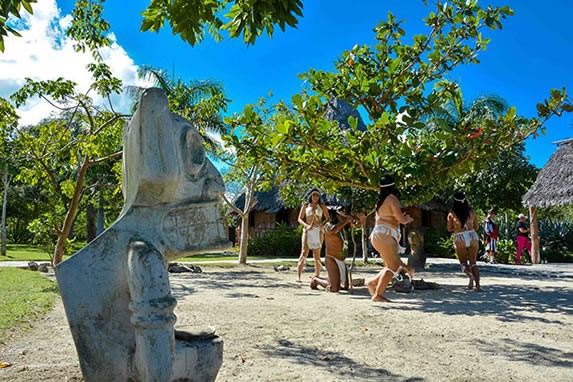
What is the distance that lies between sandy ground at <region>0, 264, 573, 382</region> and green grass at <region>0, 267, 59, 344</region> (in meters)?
0.19

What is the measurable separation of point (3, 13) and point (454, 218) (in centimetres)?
799

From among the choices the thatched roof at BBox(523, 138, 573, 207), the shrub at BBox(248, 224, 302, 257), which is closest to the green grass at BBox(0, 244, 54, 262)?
the shrub at BBox(248, 224, 302, 257)

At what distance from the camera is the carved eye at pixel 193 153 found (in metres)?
2.42

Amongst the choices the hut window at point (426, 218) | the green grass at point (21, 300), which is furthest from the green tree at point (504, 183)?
the green grass at point (21, 300)

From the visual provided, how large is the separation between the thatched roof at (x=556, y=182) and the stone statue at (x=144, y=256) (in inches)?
635

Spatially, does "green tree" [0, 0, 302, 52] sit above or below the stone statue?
above

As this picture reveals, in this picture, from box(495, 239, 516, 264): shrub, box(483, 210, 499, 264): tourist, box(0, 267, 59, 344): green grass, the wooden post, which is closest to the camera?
box(0, 267, 59, 344): green grass

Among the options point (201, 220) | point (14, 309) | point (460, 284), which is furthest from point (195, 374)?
point (460, 284)

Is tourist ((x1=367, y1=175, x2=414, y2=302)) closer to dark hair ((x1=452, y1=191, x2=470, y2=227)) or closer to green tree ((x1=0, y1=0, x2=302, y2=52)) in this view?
dark hair ((x1=452, y1=191, x2=470, y2=227))

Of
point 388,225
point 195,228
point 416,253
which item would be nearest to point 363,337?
point 388,225

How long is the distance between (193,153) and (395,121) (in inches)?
194

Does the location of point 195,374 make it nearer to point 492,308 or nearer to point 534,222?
point 492,308

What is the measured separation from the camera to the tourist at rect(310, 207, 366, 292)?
315 inches

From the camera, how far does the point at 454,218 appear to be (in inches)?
351
